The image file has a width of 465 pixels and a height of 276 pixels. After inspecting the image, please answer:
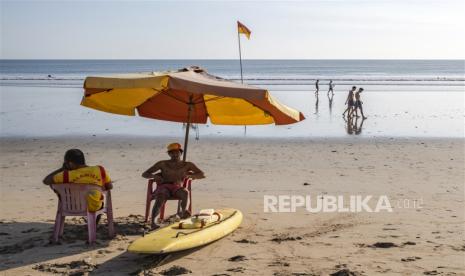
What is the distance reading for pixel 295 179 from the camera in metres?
12.1

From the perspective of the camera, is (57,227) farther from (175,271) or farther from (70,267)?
(175,271)

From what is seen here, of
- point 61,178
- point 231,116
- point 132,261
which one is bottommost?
point 132,261

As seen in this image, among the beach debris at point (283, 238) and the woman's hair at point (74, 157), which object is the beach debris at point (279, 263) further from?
the woman's hair at point (74, 157)

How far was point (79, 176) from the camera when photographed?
7418mm

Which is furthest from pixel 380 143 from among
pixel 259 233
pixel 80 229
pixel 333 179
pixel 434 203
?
pixel 80 229

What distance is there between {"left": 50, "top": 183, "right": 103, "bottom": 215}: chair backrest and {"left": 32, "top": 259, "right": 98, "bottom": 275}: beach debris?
835 millimetres

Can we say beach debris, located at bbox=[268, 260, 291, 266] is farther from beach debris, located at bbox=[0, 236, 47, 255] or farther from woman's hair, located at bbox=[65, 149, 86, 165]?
beach debris, located at bbox=[0, 236, 47, 255]

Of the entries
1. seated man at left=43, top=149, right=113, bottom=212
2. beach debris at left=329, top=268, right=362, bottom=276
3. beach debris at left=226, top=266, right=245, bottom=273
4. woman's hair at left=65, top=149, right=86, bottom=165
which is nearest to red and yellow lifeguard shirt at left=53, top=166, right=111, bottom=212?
seated man at left=43, top=149, right=113, bottom=212

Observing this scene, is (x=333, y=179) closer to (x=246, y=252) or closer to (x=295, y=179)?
(x=295, y=179)

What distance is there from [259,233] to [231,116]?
2.15 metres

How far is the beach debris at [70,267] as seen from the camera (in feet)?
21.5

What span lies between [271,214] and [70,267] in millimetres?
3600

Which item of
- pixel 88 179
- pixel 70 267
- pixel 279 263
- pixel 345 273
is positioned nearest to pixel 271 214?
pixel 279 263

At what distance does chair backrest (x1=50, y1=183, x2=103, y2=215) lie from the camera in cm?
739
